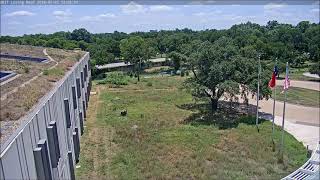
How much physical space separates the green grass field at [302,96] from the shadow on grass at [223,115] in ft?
19.1

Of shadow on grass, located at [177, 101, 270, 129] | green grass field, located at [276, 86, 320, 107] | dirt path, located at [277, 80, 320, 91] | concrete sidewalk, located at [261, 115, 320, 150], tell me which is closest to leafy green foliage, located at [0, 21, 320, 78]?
dirt path, located at [277, 80, 320, 91]

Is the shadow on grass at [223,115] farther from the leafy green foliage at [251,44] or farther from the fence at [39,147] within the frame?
the leafy green foliage at [251,44]

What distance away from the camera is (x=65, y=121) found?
1669cm

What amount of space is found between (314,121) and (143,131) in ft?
48.3

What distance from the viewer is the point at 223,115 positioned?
30703mm

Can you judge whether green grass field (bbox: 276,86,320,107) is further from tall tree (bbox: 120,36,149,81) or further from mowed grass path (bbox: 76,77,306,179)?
tall tree (bbox: 120,36,149,81)

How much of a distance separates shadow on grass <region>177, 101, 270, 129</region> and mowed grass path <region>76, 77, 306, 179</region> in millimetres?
855

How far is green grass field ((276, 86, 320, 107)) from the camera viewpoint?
36.4 m

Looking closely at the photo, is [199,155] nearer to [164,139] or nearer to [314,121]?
[164,139]

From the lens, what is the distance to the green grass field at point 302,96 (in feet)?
119

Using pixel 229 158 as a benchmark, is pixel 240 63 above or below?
above

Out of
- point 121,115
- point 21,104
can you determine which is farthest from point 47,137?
point 121,115

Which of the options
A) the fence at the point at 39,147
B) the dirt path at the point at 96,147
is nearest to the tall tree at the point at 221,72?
the dirt path at the point at 96,147

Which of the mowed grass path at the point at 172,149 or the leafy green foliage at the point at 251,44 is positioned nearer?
the mowed grass path at the point at 172,149
